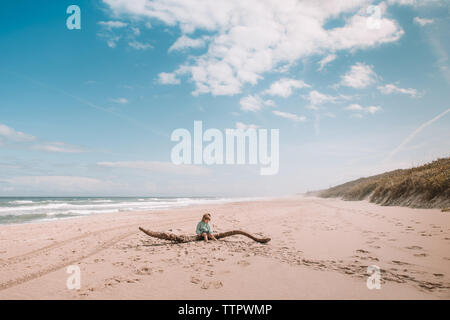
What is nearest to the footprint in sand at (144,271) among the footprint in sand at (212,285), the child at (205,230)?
the footprint in sand at (212,285)

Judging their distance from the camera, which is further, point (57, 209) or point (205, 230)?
point (57, 209)

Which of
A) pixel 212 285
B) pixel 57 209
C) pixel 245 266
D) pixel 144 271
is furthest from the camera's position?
pixel 57 209

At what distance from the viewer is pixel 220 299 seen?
146 inches

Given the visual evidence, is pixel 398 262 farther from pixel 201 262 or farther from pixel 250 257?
pixel 201 262

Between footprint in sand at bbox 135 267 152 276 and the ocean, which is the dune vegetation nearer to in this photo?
footprint in sand at bbox 135 267 152 276

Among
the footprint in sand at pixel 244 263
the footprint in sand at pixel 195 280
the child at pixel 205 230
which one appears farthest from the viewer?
the child at pixel 205 230

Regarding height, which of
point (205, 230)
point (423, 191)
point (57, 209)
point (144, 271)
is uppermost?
point (423, 191)

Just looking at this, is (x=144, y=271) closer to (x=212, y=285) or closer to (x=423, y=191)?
(x=212, y=285)

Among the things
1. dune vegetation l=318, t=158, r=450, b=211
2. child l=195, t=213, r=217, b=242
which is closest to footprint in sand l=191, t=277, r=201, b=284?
child l=195, t=213, r=217, b=242

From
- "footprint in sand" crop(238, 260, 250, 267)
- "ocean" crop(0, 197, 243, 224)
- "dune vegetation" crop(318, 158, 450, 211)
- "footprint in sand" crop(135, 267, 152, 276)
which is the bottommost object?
"ocean" crop(0, 197, 243, 224)

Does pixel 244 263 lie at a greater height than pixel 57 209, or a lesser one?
greater

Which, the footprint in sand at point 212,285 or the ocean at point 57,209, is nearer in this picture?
the footprint in sand at point 212,285

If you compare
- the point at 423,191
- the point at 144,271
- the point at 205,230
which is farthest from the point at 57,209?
the point at 423,191

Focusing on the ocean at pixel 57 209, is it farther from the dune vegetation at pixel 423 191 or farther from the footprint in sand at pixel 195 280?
the dune vegetation at pixel 423 191
